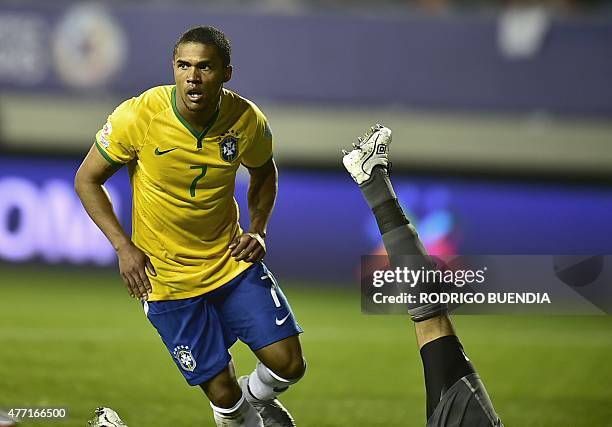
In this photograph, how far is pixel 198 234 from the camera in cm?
535

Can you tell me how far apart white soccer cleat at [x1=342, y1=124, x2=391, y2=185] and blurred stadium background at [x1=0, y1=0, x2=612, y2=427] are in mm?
5342

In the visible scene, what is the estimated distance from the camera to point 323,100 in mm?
12211

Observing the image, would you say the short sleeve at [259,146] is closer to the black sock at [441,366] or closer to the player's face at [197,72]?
A: the player's face at [197,72]

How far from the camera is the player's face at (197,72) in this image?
493cm

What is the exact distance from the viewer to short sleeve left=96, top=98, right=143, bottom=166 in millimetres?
5102

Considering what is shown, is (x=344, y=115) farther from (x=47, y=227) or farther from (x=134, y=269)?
(x=134, y=269)

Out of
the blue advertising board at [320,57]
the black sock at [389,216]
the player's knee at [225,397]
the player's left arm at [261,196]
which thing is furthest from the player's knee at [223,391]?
the blue advertising board at [320,57]

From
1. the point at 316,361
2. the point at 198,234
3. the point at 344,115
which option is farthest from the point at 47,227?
the point at 198,234

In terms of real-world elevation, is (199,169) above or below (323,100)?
below

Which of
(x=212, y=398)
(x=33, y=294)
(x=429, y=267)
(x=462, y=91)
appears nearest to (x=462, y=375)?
(x=429, y=267)

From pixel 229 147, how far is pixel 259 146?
0.24 metres

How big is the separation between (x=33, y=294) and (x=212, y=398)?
5734 mm

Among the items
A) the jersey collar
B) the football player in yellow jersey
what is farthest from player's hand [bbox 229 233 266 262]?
the jersey collar

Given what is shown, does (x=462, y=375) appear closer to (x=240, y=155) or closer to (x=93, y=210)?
(x=240, y=155)
